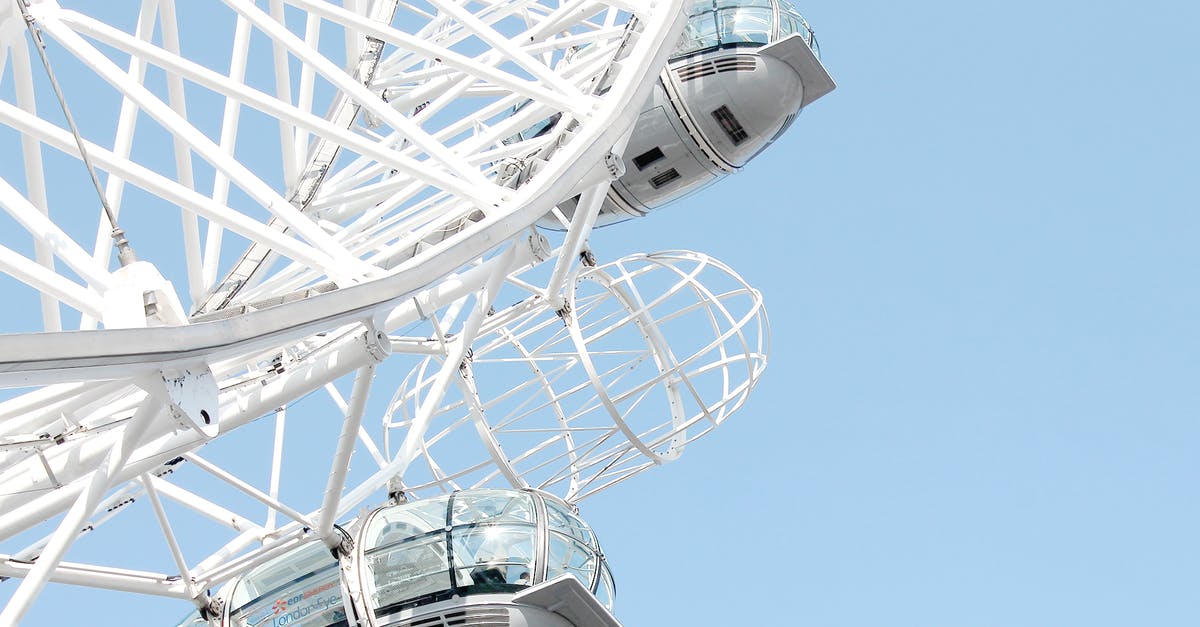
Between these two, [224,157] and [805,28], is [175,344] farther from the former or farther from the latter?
[805,28]

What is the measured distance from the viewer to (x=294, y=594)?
75.7ft

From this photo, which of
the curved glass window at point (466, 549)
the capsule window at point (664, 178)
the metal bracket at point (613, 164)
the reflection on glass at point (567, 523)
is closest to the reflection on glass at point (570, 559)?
the curved glass window at point (466, 549)

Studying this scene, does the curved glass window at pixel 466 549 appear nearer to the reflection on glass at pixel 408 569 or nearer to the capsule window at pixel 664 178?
the reflection on glass at pixel 408 569

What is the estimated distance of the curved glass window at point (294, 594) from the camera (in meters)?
22.7

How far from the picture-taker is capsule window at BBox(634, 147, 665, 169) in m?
30.7

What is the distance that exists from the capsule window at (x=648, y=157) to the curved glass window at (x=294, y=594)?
9.81 metres

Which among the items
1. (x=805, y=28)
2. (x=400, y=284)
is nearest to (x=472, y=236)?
(x=400, y=284)

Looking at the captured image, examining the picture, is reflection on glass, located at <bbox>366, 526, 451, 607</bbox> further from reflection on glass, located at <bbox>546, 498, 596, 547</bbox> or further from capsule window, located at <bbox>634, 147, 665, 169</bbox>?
capsule window, located at <bbox>634, 147, 665, 169</bbox>

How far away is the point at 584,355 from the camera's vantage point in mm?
27859

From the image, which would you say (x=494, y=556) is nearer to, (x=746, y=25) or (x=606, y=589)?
(x=606, y=589)

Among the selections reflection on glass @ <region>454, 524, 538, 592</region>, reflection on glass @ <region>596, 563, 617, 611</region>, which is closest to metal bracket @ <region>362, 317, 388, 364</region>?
reflection on glass @ <region>454, 524, 538, 592</region>

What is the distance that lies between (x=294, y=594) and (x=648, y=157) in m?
10.6

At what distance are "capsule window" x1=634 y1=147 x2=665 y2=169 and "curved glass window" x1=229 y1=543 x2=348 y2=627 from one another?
386 inches

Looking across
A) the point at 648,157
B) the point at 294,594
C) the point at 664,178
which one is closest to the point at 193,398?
the point at 294,594
